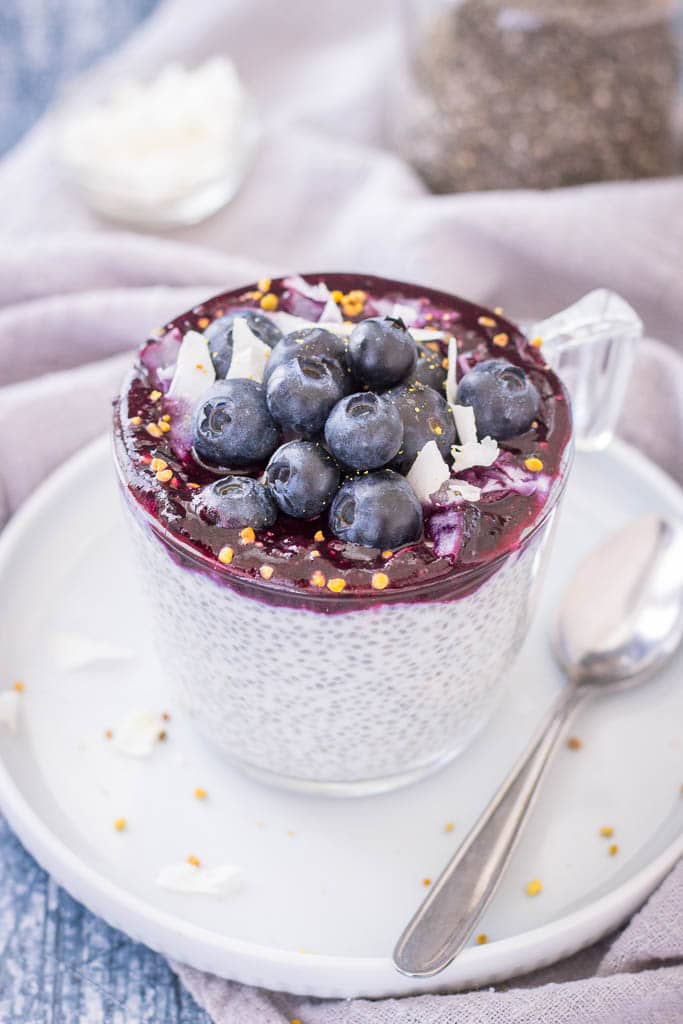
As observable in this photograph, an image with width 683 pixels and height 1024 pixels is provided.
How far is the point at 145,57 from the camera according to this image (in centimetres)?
251

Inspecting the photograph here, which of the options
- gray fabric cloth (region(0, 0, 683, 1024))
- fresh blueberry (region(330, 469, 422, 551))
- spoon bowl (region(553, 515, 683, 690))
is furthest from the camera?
gray fabric cloth (region(0, 0, 683, 1024))

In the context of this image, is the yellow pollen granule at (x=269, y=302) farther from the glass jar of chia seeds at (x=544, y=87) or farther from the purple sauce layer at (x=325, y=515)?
the glass jar of chia seeds at (x=544, y=87)

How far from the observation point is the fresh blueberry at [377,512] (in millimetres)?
1057

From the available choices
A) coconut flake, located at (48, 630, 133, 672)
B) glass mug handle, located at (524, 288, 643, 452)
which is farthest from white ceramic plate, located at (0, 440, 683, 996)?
glass mug handle, located at (524, 288, 643, 452)

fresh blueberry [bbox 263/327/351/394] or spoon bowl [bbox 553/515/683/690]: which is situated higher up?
fresh blueberry [bbox 263/327/351/394]

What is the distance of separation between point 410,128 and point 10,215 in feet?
2.81

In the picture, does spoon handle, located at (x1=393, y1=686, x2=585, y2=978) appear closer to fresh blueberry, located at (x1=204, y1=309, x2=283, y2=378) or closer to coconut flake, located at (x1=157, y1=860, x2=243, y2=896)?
coconut flake, located at (x1=157, y1=860, x2=243, y2=896)

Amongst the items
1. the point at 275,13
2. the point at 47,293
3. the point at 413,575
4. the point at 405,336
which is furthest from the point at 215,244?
the point at 413,575

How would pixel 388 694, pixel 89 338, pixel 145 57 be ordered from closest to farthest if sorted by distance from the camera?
pixel 388 694, pixel 89 338, pixel 145 57

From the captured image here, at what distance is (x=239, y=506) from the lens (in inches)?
43.0

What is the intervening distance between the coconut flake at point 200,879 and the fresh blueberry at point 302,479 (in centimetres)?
47

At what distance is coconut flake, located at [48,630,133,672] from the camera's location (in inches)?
60.0

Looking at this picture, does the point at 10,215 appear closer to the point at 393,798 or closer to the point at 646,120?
the point at 646,120

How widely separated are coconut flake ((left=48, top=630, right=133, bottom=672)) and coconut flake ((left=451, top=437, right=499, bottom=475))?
0.63 m
